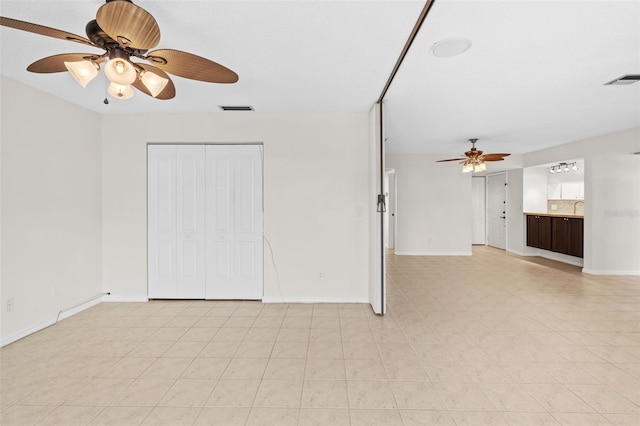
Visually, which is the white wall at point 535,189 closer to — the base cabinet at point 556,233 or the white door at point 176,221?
the base cabinet at point 556,233

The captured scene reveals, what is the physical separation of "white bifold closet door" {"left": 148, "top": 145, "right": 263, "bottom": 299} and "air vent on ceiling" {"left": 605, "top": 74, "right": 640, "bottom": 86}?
401 cm

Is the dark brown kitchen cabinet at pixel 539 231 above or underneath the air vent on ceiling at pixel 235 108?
underneath

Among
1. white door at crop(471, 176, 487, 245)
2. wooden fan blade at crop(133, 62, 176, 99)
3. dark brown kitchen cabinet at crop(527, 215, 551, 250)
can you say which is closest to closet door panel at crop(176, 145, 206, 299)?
wooden fan blade at crop(133, 62, 176, 99)

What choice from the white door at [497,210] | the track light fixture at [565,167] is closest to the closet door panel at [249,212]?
the track light fixture at [565,167]

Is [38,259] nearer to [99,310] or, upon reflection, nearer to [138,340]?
[99,310]

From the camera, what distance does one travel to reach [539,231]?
732cm

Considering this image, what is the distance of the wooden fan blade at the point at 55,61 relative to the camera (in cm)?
180

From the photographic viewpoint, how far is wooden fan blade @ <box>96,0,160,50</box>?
145 centimetres

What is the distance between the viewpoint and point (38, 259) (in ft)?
10.7

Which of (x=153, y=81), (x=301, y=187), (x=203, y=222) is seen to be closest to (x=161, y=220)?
(x=203, y=222)

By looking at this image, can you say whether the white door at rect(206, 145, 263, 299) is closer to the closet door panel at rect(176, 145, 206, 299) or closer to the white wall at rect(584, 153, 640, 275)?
the closet door panel at rect(176, 145, 206, 299)

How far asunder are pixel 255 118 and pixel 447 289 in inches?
A: 149

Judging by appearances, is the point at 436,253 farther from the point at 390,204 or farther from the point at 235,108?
the point at 235,108

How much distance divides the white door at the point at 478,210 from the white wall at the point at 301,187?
21.8 ft
